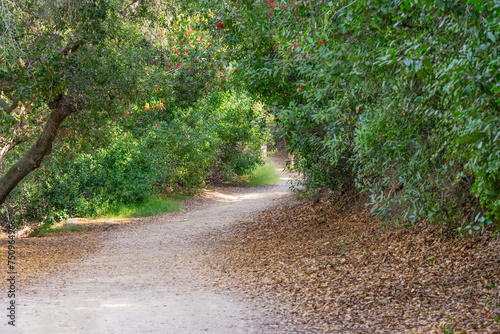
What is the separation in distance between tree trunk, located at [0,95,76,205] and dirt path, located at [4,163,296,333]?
2.10 m

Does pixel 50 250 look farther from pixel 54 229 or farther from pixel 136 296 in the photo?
pixel 136 296

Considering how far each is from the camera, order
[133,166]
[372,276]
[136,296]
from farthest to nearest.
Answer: [133,166] < [372,276] < [136,296]

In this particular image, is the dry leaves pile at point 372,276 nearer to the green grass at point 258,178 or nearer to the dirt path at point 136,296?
the dirt path at point 136,296

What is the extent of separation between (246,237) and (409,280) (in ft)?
16.9

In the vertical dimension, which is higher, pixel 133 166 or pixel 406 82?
pixel 406 82

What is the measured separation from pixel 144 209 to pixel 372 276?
10000 millimetres

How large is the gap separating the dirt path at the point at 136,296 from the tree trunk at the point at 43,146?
6.89ft

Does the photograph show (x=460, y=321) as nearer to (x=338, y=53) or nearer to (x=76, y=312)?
(x=338, y=53)

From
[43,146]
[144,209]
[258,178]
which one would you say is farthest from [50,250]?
[258,178]

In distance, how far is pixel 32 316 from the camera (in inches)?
207

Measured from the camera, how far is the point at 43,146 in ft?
31.2

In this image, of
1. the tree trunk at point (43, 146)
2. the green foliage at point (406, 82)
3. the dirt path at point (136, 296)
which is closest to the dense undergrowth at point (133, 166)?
the tree trunk at point (43, 146)

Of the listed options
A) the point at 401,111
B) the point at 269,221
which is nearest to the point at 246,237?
the point at 269,221

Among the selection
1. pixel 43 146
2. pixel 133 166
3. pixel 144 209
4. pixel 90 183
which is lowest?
pixel 144 209
